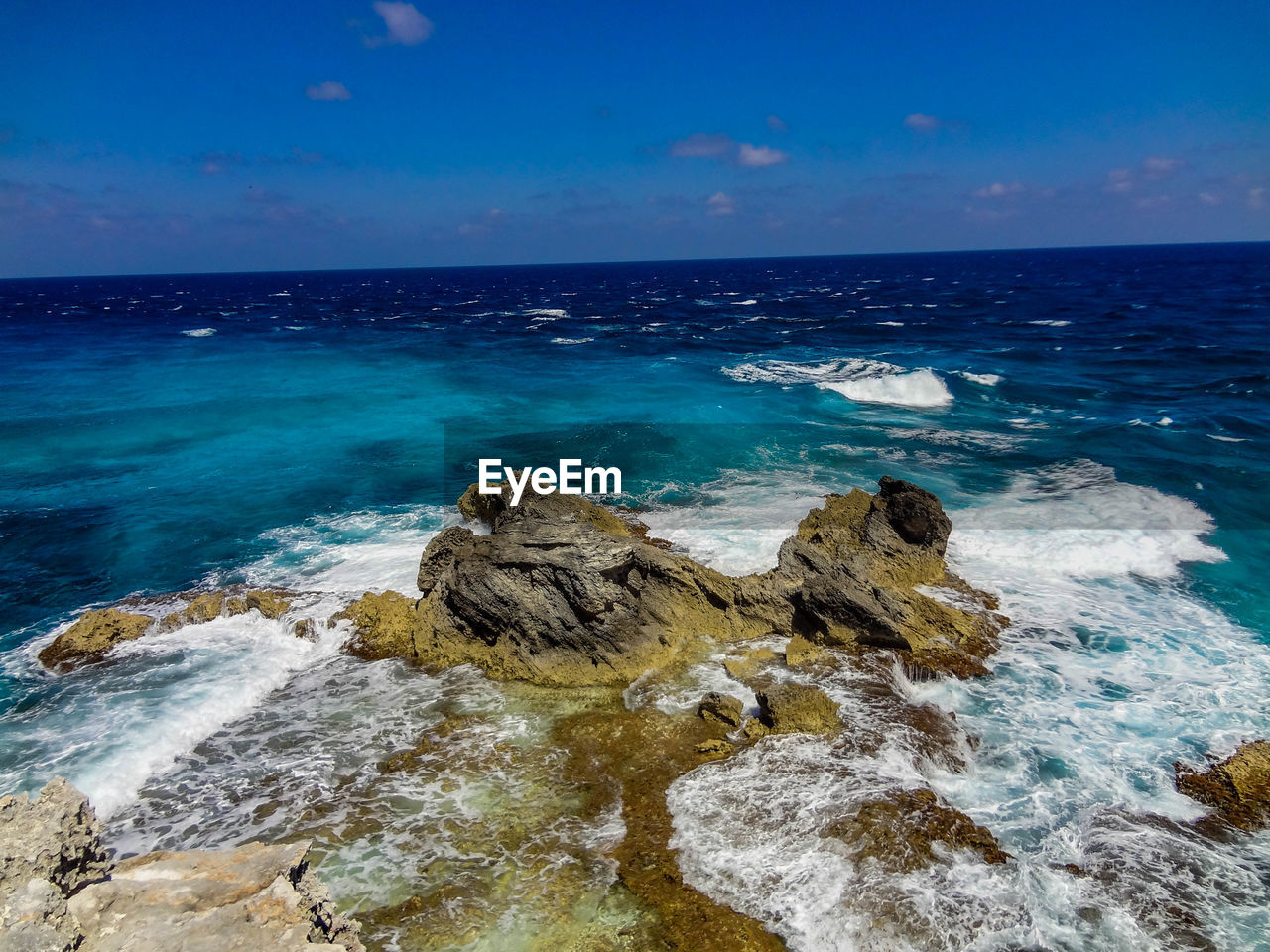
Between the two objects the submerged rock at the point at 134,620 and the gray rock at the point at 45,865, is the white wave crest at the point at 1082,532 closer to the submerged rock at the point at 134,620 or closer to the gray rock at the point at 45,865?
the submerged rock at the point at 134,620

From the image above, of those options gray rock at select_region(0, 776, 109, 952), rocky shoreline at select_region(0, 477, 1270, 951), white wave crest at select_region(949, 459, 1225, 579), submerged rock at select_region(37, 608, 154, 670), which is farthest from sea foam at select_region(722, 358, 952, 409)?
gray rock at select_region(0, 776, 109, 952)

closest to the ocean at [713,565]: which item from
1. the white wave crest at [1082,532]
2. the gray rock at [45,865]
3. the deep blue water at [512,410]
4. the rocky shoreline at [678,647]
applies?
the white wave crest at [1082,532]

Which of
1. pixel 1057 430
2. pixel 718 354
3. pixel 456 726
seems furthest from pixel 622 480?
pixel 718 354

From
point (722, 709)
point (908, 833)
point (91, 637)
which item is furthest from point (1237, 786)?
point (91, 637)

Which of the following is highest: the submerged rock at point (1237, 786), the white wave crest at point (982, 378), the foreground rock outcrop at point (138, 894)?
the foreground rock outcrop at point (138, 894)

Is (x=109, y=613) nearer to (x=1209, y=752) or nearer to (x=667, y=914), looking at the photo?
(x=667, y=914)
